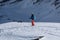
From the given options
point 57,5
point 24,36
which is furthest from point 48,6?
point 24,36

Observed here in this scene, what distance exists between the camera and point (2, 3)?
37406mm

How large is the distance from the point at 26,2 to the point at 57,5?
5.53 m

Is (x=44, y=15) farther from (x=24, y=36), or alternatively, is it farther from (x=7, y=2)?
(x=24, y=36)

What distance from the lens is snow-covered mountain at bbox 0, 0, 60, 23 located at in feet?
105

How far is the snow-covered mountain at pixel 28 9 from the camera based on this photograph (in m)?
32.0

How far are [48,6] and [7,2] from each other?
7.37 meters

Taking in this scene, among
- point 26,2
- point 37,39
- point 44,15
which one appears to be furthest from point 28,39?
point 26,2

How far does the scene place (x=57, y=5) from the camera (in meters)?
35.3

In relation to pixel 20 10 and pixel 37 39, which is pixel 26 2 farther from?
pixel 37 39

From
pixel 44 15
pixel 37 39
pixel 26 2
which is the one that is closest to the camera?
pixel 37 39

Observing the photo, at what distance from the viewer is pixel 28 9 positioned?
34.9 metres

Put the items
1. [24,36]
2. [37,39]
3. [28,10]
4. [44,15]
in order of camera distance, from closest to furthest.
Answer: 1. [37,39]
2. [24,36]
3. [44,15]
4. [28,10]

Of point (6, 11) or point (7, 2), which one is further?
point (7, 2)

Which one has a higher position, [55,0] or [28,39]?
[55,0]
